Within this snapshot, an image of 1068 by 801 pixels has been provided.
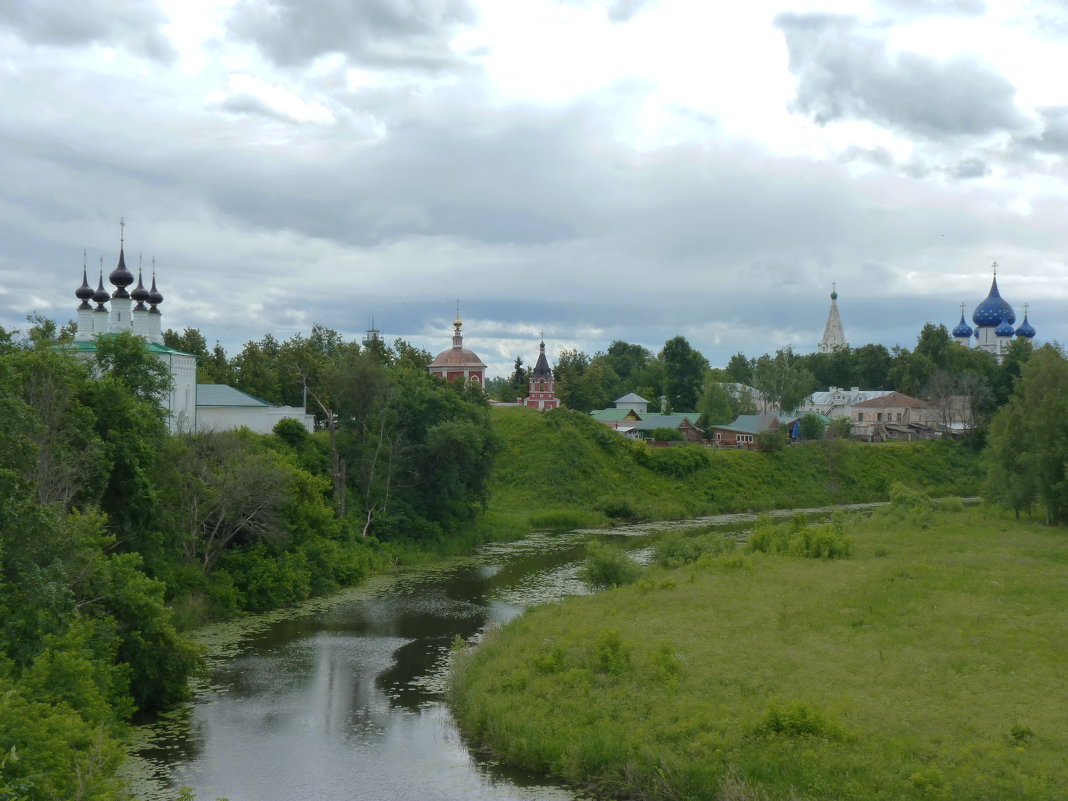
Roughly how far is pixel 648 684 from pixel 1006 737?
6.62 m

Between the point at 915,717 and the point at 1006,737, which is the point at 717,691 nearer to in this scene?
the point at 915,717

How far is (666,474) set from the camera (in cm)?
7038

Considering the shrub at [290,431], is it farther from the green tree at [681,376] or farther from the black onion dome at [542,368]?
the green tree at [681,376]

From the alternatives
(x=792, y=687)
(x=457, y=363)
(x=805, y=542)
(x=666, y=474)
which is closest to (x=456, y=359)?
(x=457, y=363)

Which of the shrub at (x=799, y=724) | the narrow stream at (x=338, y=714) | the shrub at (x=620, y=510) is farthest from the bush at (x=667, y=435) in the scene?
the shrub at (x=799, y=724)

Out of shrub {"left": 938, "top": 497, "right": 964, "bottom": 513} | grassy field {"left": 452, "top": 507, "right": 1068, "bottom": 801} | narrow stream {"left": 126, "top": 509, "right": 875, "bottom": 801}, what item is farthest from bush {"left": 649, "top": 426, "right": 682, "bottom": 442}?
grassy field {"left": 452, "top": 507, "right": 1068, "bottom": 801}

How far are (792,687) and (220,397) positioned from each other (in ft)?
118

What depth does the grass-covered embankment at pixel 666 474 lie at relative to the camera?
204 feet

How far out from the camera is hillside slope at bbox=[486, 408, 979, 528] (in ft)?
204

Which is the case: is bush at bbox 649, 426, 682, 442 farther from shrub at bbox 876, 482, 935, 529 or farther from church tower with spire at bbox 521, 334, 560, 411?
shrub at bbox 876, 482, 935, 529

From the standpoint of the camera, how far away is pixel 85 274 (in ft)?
156

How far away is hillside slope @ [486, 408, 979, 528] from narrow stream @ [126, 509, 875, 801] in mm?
23767

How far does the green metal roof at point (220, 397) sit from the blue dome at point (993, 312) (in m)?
101

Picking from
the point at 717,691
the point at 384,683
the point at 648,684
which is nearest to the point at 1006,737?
the point at 717,691
